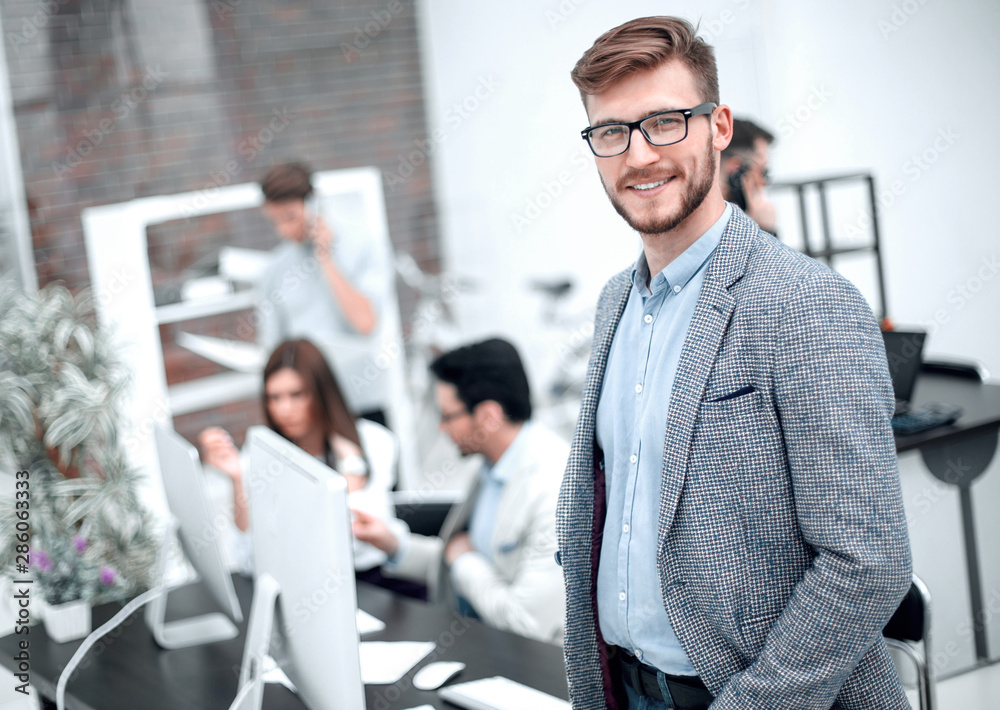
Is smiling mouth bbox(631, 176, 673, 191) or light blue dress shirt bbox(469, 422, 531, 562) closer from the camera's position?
smiling mouth bbox(631, 176, 673, 191)

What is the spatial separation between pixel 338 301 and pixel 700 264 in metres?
3.17

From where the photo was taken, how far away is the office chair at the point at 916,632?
1467 mm

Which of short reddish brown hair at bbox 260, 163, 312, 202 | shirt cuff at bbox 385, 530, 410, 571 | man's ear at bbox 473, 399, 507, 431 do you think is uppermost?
short reddish brown hair at bbox 260, 163, 312, 202

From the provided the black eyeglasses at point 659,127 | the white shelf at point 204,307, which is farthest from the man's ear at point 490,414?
the white shelf at point 204,307

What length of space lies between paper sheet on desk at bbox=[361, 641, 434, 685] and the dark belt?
67 centimetres

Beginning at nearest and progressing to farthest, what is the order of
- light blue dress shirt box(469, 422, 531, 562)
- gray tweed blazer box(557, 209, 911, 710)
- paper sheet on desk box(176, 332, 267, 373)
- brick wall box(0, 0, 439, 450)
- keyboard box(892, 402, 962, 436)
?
1. gray tweed blazer box(557, 209, 911, 710)
2. keyboard box(892, 402, 962, 436)
3. light blue dress shirt box(469, 422, 531, 562)
4. brick wall box(0, 0, 439, 450)
5. paper sheet on desk box(176, 332, 267, 373)

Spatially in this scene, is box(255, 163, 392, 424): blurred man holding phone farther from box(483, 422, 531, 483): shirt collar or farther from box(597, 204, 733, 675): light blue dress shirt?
box(597, 204, 733, 675): light blue dress shirt

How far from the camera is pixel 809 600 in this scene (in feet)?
3.37

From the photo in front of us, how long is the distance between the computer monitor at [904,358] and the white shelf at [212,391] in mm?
3221

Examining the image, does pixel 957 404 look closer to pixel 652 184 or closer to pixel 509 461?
pixel 509 461

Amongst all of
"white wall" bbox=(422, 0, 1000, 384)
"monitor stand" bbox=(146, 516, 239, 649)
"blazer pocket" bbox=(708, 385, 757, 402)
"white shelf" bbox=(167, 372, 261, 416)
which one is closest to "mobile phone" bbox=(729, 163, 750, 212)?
"white wall" bbox=(422, 0, 1000, 384)

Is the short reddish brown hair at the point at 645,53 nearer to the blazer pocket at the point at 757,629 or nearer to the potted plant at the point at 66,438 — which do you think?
the blazer pocket at the point at 757,629

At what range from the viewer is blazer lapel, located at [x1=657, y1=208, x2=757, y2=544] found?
111 cm

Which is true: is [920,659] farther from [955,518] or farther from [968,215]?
[968,215]
